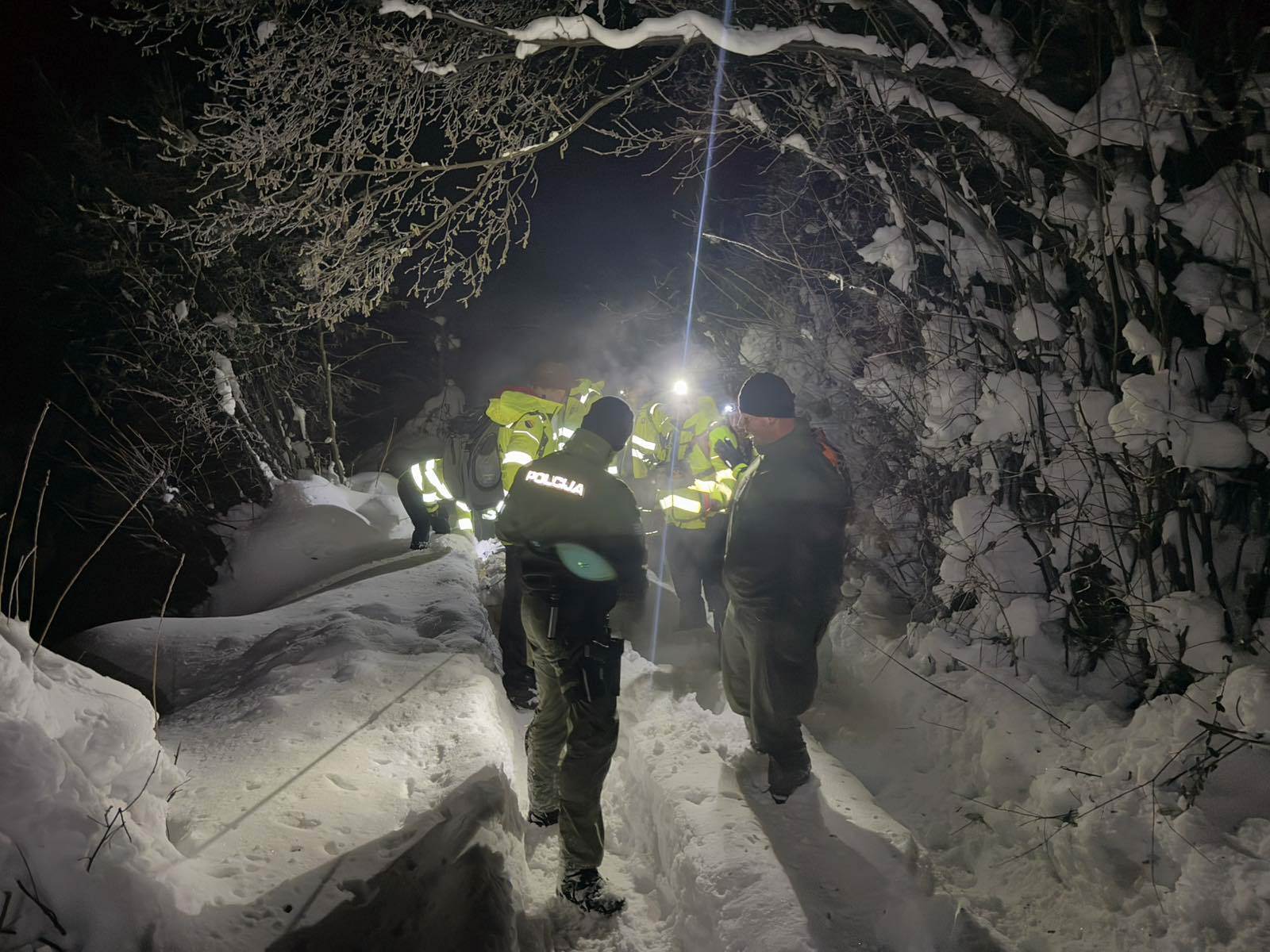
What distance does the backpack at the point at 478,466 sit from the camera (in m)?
5.69

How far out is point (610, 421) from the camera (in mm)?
3482

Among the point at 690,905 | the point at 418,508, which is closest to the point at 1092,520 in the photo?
the point at 690,905

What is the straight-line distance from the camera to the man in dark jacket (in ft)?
12.2

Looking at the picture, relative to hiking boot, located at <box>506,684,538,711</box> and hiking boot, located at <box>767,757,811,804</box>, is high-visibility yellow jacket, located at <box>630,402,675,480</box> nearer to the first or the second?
hiking boot, located at <box>506,684,538,711</box>

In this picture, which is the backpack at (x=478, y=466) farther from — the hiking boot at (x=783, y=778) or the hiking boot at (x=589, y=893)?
the hiking boot at (x=589, y=893)

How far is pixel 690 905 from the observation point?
3.04 metres

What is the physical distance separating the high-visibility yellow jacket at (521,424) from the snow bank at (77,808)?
114 inches

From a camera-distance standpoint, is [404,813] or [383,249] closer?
[404,813]

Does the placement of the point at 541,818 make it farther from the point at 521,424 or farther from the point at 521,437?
the point at 521,424

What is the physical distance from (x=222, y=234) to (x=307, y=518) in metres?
6.01

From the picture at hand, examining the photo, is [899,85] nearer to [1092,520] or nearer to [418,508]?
[1092,520]

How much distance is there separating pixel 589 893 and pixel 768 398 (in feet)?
8.61

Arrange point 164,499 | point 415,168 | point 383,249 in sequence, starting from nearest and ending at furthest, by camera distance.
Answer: point 415,168, point 383,249, point 164,499

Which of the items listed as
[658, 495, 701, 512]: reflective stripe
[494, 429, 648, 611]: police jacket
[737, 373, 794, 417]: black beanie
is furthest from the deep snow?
[737, 373, 794, 417]: black beanie
